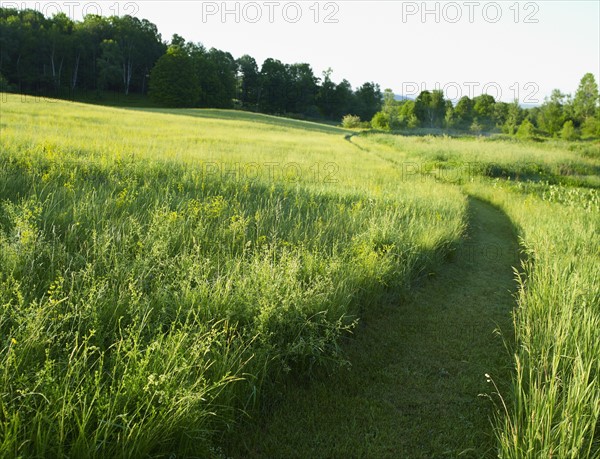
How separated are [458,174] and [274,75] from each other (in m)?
77.1

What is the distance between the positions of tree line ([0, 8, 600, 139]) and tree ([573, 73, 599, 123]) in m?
0.16

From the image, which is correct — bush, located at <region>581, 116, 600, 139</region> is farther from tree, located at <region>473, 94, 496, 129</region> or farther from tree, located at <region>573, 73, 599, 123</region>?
tree, located at <region>473, 94, 496, 129</region>

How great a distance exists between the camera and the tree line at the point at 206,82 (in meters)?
57.5

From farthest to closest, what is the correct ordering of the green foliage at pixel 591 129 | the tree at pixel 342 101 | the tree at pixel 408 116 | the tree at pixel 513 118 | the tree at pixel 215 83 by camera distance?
the tree at pixel 342 101
the tree at pixel 408 116
the tree at pixel 513 118
the tree at pixel 215 83
the green foliage at pixel 591 129

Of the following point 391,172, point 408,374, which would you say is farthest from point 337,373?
point 391,172

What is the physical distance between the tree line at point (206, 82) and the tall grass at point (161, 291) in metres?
53.4

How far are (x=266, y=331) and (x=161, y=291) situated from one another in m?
1.08

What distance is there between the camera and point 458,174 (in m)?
19.1

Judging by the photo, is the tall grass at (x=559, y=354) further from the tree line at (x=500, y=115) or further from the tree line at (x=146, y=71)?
the tree line at (x=500, y=115)

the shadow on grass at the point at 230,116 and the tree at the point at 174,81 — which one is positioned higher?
the tree at the point at 174,81

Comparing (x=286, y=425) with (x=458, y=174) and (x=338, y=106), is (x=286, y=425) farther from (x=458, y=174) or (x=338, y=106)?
(x=338, y=106)

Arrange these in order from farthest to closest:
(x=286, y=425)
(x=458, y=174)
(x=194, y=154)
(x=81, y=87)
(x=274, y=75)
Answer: (x=274, y=75) → (x=81, y=87) → (x=458, y=174) → (x=194, y=154) → (x=286, y=425)

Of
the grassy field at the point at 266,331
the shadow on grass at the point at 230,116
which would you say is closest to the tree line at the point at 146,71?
the shadow on grass at the point at 230,116

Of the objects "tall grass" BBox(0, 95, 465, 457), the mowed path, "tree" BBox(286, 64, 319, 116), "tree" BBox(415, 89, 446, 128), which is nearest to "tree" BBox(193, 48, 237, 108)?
"tree" BBox(286, 64, 319, 116)
